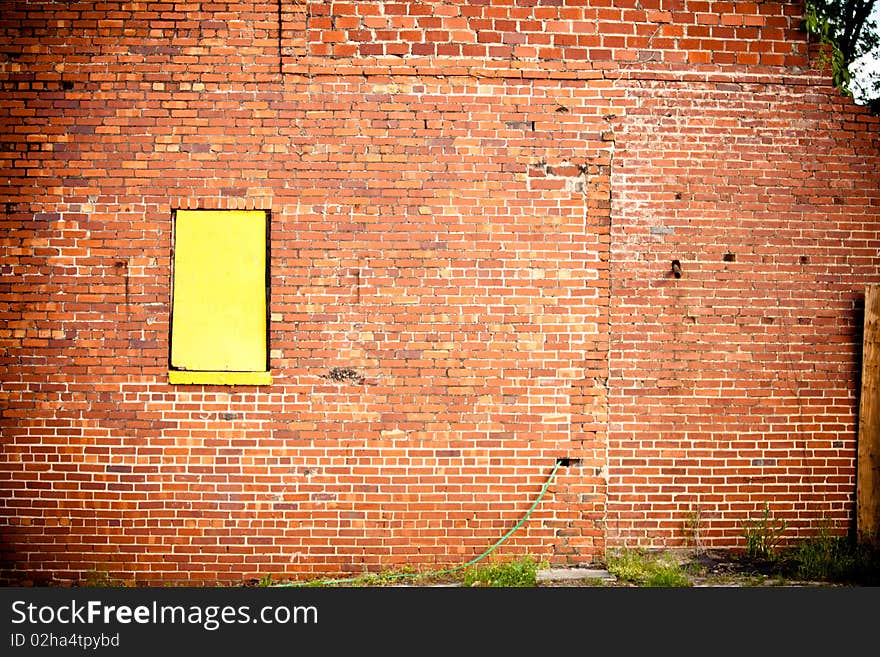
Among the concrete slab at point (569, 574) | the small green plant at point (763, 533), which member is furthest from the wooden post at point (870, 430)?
the concrete slab at point (569, 574)

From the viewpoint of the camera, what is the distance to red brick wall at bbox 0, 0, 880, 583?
5602 millimetres

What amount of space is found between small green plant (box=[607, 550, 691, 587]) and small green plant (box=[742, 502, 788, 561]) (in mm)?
747

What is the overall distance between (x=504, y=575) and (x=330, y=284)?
9.30ft

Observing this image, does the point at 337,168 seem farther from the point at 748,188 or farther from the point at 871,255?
the point at 871,255

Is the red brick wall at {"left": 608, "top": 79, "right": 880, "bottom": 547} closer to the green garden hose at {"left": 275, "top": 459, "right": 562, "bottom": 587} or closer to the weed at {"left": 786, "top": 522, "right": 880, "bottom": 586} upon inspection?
the weed at {"left": 786, "top": 522, "right": 880, "bottom": 586}

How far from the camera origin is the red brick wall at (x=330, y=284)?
5.60 m

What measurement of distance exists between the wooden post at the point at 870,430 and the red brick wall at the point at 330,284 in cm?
160

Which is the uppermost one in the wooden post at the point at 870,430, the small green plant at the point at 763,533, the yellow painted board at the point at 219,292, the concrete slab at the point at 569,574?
the yellow painted board at the point at 219,292

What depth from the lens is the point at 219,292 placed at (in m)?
5.64

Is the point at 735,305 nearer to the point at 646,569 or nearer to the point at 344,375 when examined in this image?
the point at 646,569

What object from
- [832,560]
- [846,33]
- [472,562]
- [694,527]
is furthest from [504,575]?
[846,33]

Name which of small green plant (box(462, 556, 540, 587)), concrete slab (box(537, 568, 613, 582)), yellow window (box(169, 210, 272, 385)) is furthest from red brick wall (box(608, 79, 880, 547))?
yellow window (box(169, 210, 272, 385))

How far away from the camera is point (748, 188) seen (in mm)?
5883

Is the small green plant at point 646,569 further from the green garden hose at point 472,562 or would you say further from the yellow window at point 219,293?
the yellow window at point 219,293
